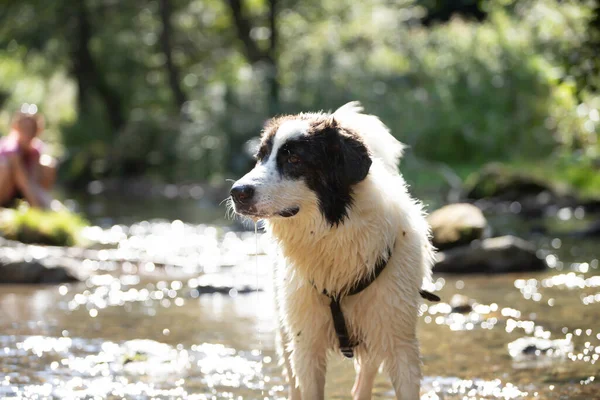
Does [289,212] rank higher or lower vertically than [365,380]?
higher

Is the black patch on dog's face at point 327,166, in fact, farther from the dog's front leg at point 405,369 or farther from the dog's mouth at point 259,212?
the dog's front leg at point 405,369

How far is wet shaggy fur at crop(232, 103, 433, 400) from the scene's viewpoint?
497cm

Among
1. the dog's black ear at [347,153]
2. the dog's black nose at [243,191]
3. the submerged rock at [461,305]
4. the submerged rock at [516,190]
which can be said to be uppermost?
the submerged rock at [516,190]

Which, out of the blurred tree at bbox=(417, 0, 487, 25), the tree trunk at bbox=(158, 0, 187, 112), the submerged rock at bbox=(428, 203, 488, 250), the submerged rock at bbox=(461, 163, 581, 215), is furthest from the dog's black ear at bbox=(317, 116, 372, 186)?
the blurred tree at bbox=(417, 0, 487, 25)

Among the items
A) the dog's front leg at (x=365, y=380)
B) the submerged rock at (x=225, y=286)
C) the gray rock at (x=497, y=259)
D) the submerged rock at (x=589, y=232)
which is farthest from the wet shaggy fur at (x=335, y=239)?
the submerged rock at (x=589, y=232)

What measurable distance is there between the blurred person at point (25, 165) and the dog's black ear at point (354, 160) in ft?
30.2

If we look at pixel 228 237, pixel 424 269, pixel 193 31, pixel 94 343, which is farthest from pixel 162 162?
pixel 424 269

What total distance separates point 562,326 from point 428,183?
13.7 metres

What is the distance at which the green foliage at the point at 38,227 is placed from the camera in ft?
42.3

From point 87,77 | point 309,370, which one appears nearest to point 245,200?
A: point 309,370

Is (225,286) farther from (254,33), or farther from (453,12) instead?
(453,12)

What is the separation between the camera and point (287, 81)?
2669 centimetres

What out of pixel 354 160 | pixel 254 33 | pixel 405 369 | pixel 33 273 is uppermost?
pixel 254 33

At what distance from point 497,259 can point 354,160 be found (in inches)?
267
